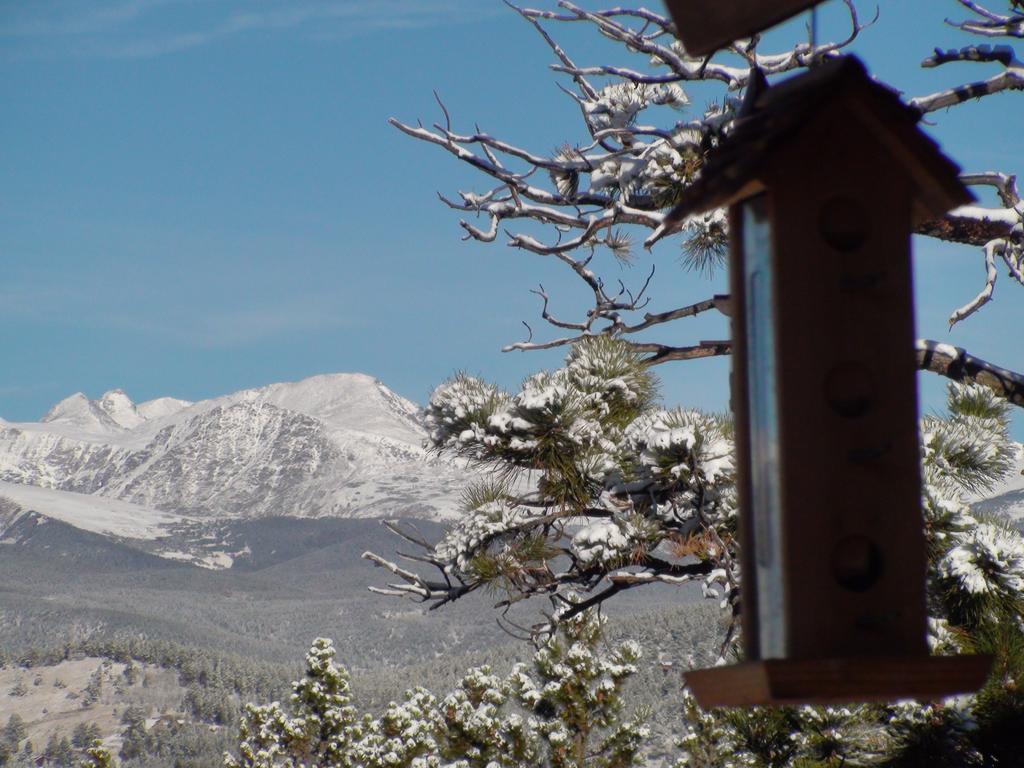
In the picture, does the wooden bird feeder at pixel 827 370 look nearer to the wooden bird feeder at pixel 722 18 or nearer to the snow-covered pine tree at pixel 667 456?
the wooden bird feeder at pixel 722 18

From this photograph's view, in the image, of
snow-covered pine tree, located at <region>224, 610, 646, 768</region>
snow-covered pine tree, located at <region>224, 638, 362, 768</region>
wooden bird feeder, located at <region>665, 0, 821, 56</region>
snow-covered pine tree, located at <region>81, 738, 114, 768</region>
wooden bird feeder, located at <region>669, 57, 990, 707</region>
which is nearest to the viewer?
wooden bird feeder, located at <region>669, 57, 990, 707</region>

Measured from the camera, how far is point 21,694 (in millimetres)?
73500

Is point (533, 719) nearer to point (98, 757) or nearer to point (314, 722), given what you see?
point (314, 722)

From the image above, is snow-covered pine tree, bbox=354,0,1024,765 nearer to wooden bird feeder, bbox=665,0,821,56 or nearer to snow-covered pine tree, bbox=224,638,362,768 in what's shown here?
wooden bird feeder, bbox=665,0,821,56

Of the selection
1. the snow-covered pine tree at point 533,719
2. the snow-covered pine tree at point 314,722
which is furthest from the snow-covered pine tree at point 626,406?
the snow-covered pine tree at point 314,722

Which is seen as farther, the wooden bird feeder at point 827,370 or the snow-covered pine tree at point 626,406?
the snow-covered pine tree at point 626,406

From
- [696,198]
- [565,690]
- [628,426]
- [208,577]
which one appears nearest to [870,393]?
[696,198]

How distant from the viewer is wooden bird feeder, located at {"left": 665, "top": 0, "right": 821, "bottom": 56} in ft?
6.55

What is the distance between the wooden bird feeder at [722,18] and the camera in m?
2.00

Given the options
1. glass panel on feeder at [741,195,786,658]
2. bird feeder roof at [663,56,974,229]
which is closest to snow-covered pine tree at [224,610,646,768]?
glass panel on feeder at [741,195,786,658]

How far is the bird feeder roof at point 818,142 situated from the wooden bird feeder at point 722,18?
0.13 meters

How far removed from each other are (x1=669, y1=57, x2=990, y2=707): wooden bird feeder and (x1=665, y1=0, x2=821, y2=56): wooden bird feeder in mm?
128

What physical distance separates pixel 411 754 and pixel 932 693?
18.7 metres

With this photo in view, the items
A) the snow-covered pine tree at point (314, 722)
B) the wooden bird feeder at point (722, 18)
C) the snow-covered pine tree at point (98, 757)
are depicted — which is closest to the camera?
the wooden bird feeder at point (722, 18)
